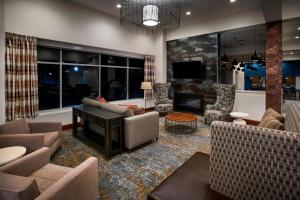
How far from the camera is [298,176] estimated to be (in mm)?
1119

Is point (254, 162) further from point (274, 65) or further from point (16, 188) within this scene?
point (274, 65)

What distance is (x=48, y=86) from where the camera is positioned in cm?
469

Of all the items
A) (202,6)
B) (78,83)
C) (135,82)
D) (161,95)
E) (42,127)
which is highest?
(202,6)

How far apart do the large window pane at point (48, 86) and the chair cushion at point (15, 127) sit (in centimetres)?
178

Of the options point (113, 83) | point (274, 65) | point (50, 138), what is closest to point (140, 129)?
point (50, 138)

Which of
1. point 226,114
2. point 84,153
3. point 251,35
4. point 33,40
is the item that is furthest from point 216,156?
point 251,35

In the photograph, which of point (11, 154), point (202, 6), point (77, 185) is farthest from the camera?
point (202, 6)

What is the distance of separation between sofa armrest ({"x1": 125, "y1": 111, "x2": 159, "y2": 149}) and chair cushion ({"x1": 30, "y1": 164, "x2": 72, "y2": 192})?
1440 mm

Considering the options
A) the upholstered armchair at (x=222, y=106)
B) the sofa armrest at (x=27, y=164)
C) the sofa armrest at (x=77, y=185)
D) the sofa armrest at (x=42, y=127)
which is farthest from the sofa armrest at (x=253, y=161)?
the upholstered armchair at (x=222, y=106)

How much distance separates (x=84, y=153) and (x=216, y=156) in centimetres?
260

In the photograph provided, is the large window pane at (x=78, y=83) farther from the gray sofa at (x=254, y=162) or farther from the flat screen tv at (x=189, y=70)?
the gray sofa at (x=254, y=162)

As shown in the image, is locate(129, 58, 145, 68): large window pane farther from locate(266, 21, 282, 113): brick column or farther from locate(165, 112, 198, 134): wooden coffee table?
locate(266, 21, 282, 113): brick column

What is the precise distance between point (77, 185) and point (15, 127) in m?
2.04

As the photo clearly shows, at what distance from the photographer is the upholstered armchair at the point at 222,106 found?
493 centimetres
